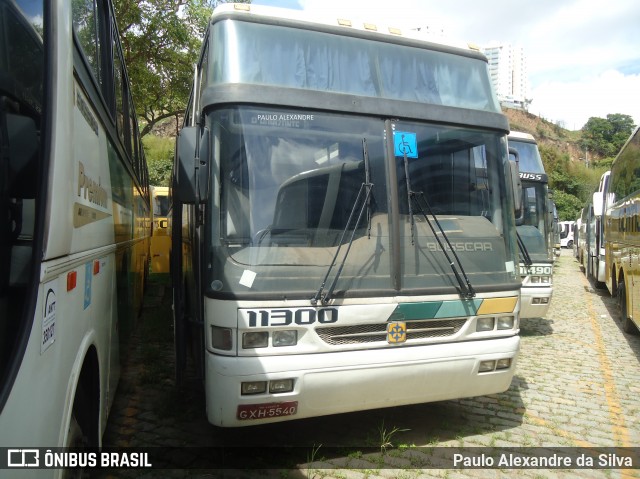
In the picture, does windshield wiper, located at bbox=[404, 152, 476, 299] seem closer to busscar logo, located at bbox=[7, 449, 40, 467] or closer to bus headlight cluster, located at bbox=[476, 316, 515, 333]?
bus headlight cluster, located at bbox=[476, 316, 515, 333]

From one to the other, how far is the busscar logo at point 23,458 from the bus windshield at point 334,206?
5.51 ft

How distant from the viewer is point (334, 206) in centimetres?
378

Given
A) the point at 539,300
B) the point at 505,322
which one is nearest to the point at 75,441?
the point at 505,322

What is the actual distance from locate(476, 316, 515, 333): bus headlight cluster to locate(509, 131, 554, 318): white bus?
3.03 m

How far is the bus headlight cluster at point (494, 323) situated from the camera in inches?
162

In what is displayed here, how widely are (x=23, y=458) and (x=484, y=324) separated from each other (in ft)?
10.9

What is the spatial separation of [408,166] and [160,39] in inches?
433

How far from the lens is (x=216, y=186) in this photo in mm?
3604

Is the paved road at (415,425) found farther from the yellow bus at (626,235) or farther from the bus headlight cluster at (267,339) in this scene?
the yellow bus at (626,235)

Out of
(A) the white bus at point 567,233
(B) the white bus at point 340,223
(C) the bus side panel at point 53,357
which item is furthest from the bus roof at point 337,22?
(A) the white bus at point 567,233

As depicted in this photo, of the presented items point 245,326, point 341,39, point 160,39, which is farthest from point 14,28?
point 160,39

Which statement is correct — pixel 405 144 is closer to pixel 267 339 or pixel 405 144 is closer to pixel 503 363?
pixel 267 339

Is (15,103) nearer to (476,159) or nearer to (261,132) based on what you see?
(261,132)

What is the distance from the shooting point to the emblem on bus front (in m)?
3.80
